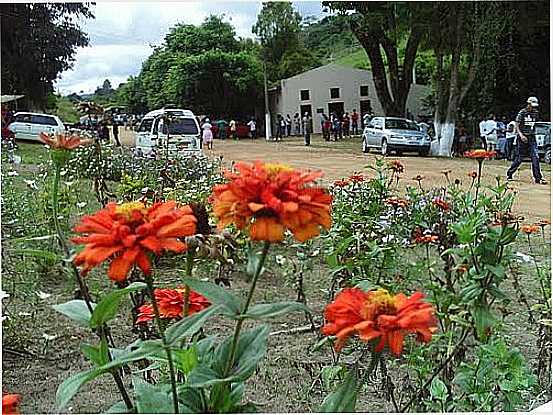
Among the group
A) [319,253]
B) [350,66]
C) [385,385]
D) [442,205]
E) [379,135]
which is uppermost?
[350,66]

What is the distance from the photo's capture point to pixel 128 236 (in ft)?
1.17

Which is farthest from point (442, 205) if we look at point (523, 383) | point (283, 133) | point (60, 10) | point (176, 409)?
point (176, 409)

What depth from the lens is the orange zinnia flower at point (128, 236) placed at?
356 mm

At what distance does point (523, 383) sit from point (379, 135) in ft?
2.15

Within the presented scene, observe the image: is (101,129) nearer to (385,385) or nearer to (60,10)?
(60,10)

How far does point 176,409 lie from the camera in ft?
1.40

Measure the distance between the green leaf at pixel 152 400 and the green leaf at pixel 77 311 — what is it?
0.06 meters

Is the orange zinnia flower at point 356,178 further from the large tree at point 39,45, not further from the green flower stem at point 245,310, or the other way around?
the green flower stem at point 245,310

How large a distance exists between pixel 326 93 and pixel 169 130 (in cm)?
30

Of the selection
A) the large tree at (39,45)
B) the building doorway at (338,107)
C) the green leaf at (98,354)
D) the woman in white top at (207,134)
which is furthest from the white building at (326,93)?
the green leaf at (98,354)

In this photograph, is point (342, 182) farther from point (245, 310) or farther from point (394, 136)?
point (245, 310)

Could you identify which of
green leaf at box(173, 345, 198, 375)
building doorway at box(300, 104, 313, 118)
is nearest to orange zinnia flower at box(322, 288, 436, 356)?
green leaf at box(173, 345, 198, 375)

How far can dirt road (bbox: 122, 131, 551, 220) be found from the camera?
1.01 metres

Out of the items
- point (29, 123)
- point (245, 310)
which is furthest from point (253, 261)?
point (29, 123)
